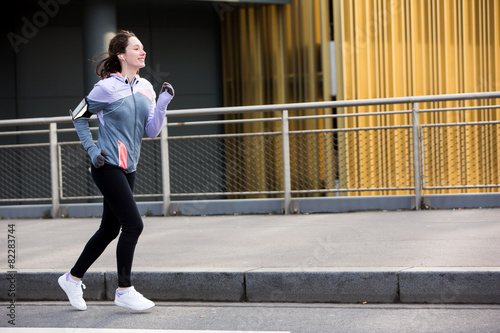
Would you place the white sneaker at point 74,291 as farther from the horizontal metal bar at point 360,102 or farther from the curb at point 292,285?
the horizontal metal bar at point 360,102

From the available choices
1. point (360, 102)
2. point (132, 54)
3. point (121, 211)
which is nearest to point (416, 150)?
point (360, 102)

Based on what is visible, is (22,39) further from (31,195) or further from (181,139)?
(181,139)

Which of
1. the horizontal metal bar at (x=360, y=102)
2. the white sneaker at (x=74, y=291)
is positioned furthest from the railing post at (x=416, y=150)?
the white sneaker at (x=74, y=291)

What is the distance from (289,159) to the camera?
832 centimetres

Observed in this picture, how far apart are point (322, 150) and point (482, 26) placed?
5.19m

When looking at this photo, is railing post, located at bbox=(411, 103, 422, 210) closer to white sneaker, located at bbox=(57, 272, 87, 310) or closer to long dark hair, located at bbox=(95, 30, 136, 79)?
long dark hair, located at bbox=(95, 30, 136, 79)

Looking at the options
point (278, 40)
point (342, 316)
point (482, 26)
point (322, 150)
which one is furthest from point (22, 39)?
point (342, 316)

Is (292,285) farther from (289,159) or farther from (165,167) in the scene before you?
(165,167)

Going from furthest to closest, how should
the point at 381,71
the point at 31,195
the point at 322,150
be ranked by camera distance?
the point at 381,71, the point at 31,195, the point at 322,150

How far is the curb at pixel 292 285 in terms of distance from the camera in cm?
436

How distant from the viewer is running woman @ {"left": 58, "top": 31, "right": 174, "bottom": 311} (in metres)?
4.24

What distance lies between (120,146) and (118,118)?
0.58 ft

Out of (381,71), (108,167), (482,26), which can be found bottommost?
(108,167)

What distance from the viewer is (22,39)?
541 inches
